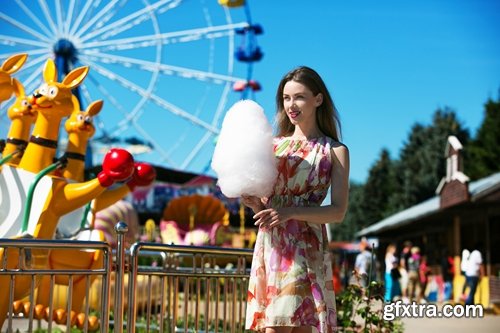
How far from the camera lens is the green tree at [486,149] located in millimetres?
41438

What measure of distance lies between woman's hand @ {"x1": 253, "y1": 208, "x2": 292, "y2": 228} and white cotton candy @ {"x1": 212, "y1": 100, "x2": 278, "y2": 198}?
0.11 meters

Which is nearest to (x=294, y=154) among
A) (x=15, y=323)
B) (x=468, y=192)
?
(x=15, y=323)

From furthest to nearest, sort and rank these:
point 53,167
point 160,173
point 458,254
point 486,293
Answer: point 160,173 < point 458,254 < point 486,293 < point 53,167

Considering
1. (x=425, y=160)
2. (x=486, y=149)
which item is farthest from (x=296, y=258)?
(x=425, y=160)

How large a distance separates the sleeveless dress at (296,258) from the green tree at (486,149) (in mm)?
39882

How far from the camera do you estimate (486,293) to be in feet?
53.9

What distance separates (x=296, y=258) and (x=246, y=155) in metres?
0.46

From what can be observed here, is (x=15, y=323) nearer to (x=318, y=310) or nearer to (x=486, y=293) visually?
(x=318, y=310)

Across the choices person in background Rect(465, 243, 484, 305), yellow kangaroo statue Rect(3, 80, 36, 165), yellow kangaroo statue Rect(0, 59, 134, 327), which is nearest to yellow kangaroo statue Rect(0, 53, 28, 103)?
yellow kangaroo statue Rect(3, 80, 36, 165)

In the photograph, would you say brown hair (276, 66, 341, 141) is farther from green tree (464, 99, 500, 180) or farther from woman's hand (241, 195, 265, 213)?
green tree (464, 99, 500, 180)

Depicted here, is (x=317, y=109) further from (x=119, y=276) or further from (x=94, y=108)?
(x=94, y=108)

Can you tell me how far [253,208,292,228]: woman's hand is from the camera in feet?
9.43

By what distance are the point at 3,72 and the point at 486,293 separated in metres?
13.1

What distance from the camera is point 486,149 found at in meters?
42.5
